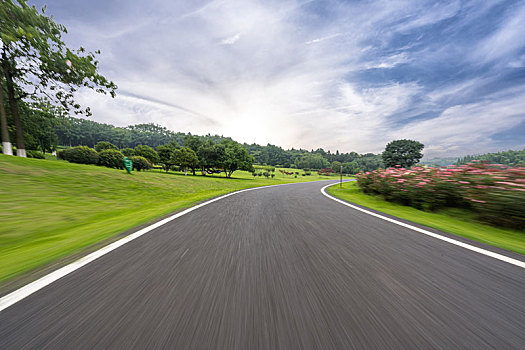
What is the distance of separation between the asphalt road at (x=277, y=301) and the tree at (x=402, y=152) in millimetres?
65443

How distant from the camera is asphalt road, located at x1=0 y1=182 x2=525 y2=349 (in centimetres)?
117

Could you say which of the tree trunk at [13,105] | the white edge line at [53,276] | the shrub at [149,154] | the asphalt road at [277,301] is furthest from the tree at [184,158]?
the asphalt road at [277,301]

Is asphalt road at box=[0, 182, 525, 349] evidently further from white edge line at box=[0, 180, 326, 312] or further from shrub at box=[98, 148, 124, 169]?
shrub at box=[98, 148, 124, 169]

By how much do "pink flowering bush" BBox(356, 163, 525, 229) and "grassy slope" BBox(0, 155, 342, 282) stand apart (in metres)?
8.10

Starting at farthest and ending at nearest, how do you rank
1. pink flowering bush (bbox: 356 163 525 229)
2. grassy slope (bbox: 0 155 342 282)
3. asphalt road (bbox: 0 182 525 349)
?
pink flowering bush (bbox: 356 163 525 229), grassy slope (bbox: 0 155 342 282), asphalt road (bbox: 0 182 525 349)

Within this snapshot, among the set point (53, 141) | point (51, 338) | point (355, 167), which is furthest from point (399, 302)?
point (355, 167)

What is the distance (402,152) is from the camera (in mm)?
56594

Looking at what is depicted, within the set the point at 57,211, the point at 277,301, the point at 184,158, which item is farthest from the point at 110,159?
the point at 277,301

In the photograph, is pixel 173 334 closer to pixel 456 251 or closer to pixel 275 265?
pixel 275 265

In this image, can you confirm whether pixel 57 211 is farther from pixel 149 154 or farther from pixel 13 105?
pixel 149 154

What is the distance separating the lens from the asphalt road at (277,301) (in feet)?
3.85

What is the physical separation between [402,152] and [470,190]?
64.5 m

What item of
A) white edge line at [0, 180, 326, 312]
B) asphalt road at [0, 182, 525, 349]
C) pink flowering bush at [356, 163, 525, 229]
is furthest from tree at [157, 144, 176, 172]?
asphalt road at [0, 182, 525, 349]

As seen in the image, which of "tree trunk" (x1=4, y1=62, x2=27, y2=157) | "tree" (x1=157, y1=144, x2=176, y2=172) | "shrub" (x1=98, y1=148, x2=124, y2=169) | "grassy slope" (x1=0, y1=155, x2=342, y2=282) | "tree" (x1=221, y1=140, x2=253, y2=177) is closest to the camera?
"grassy slope" (x1=0, y1=155, x2=342, y2=282)
